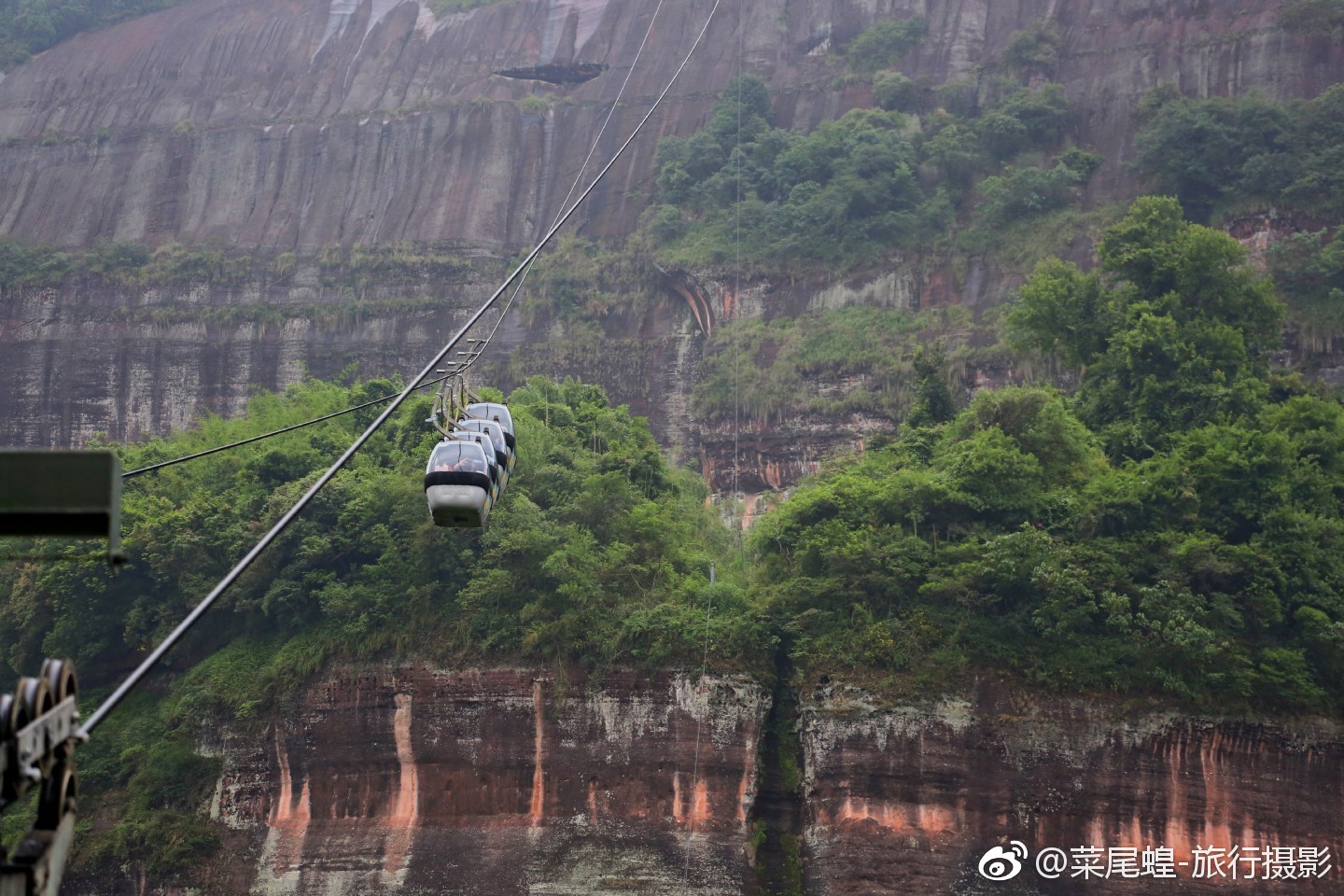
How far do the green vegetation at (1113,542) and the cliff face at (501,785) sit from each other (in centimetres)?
287

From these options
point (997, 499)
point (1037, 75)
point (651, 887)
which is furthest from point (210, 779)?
point (1037, 75)

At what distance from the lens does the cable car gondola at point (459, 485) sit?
65.2 feet

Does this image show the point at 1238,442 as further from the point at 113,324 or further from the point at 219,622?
the point at 113,324

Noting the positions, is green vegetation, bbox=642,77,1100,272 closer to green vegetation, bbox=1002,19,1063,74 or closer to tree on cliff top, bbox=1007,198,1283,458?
green vegetation, bbox=1002,19,1063,74

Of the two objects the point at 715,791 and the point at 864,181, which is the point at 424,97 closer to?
the point at 864,181

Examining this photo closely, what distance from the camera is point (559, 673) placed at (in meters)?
32.8

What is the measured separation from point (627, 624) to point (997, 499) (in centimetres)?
695

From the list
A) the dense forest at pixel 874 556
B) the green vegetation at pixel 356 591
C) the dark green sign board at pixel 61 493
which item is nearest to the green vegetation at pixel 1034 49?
the dense forest at pixel 874 556

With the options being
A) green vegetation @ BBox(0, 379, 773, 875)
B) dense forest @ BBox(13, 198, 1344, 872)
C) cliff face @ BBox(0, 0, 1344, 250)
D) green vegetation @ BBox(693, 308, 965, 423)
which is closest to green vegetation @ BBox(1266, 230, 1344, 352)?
dense forest @ BBox(13, 198, 1344, 872)

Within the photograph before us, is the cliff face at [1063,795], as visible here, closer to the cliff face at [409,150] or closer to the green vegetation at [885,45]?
the cliff face at [409,150]

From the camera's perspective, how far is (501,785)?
32094 millimetres

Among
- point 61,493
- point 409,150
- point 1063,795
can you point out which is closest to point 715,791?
point 1063,795

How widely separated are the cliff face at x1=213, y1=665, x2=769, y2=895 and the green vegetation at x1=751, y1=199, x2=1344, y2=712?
2.87m

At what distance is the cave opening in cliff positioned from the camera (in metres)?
62.5
